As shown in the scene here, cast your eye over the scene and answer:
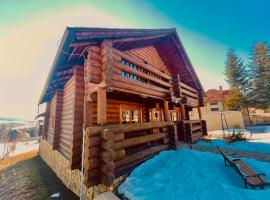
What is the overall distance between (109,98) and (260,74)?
34.9 metres

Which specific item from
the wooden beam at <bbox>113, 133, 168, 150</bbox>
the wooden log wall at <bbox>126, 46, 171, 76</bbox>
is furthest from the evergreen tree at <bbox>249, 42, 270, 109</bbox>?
the wooden beam at <bbox>113, 133, 168, 150</bbox>

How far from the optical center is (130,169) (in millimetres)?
5305

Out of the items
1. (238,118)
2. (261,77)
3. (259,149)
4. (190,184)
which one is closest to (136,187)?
(190,184)

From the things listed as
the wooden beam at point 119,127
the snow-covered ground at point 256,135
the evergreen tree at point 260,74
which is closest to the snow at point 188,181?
the wooden beam at point 119,127

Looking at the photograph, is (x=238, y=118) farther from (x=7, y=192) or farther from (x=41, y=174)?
(x=7, y=192)

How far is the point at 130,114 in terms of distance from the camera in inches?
374

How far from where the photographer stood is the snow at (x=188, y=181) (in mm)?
3520

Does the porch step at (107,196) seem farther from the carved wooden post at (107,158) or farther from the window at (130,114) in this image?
the window at (130,114)

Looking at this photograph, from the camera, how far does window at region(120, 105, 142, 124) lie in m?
8.83

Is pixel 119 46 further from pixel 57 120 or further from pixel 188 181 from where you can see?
pixel 57 120

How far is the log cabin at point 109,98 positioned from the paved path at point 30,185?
1957mm

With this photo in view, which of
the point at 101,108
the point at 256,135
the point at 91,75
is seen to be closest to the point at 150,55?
the point at 91,75

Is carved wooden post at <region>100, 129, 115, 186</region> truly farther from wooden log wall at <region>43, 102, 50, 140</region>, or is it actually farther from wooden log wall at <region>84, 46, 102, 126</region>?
wooden log wall at <region>43, 102, 50, 140</region>

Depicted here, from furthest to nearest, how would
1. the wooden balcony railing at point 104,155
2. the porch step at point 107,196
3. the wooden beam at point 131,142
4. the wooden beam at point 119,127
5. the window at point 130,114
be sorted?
the window at point 130,114 < the wooden beam at point 131,142 < the wooden beam at point 119,127 < the wooden balcony railing at point 104,155 < the porch step at point 107,196
